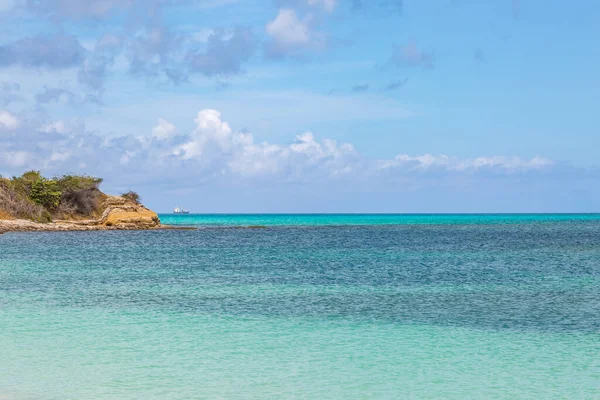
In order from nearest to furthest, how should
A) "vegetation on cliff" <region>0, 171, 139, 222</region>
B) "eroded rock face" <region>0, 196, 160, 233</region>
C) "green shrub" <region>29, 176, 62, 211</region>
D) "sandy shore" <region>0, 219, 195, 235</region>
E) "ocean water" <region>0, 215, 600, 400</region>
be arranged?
"ocean water" <region>0, 215, 600, 400</region>, "sandy shore" <region>0, 219, 195, 235</region>, "eroded rock face" <region>0, 196, 160, 233</region>, "vegetation on cliff" <region>0, 171, 139, 222</region>, "green shrub" <region>29, 176, 62, 211</region>

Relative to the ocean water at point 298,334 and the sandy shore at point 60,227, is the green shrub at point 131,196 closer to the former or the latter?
the sandy shore at point 60,227

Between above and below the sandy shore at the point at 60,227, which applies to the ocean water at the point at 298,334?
below

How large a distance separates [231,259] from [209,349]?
103 feet

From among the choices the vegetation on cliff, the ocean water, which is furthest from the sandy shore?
the ocean water

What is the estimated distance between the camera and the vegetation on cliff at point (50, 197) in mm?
99812

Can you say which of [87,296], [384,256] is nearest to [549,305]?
[87,296]

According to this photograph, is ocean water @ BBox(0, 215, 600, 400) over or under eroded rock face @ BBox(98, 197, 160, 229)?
under

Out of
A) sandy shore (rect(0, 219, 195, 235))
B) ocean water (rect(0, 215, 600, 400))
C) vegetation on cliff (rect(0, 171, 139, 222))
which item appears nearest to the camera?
ocean water (rect(0, 215, 600, 400))

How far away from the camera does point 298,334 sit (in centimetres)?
2044

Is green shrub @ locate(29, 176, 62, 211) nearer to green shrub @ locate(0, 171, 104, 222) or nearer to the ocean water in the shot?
green shrub @ locate(0, 171, 104, 222)

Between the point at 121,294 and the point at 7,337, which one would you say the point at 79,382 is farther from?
the point at 121,294

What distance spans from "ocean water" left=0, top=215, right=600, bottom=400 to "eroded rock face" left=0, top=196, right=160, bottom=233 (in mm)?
58120

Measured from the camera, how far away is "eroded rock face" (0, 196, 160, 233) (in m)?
95.8

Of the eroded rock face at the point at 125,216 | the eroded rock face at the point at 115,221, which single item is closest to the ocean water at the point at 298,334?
the eroded rock face at the point at 115,221
